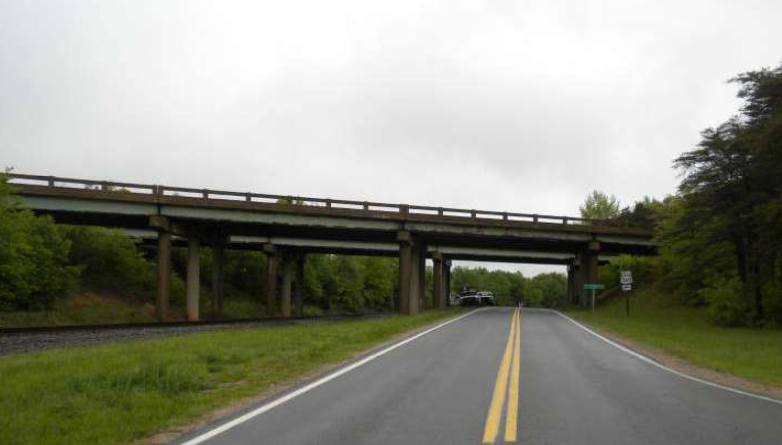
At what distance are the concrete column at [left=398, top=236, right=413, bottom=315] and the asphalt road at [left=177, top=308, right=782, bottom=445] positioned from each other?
29940mm

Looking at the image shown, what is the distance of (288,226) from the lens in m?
43.5

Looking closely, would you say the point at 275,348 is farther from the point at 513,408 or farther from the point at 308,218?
the point at 308,218

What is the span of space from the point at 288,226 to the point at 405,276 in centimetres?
910

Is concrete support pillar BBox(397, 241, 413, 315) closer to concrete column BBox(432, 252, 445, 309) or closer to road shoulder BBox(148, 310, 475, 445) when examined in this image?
concrete column BBox(432, 252, 445, 309)

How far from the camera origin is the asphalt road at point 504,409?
24.7 ft

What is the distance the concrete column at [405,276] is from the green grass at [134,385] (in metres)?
27.1

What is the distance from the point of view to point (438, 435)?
7.53m

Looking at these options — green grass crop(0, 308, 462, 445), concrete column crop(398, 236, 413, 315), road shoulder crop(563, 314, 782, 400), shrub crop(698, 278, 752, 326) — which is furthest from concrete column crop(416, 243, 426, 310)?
green grass crop(0, 308, 462, 445)

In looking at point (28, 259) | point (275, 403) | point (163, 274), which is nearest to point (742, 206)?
point (275, 403)

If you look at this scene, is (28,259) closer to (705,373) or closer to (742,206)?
(705,373)

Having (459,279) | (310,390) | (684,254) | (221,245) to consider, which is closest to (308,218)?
(221,245)

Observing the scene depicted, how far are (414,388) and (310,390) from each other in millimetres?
1793

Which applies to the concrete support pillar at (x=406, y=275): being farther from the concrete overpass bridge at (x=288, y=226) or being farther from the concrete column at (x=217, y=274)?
the concrete column at (x=217, y=274)

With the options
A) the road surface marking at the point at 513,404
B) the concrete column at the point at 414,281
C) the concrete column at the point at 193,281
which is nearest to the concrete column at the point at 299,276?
the concrete column at the point at 414,281
